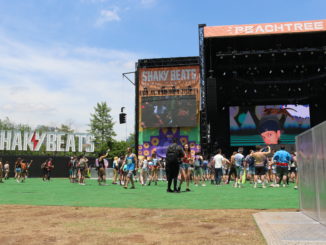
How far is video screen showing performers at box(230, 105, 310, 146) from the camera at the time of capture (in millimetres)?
25281

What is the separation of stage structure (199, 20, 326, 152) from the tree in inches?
1185

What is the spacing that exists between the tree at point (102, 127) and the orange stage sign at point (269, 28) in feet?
118

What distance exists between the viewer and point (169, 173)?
35.4 ft

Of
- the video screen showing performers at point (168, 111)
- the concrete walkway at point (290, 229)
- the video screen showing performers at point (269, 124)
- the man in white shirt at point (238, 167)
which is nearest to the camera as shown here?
the concrete walkway at point (290, 229)

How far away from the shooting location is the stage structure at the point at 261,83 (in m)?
21.8

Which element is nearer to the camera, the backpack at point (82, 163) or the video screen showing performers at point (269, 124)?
the backpack at point (82, 163)

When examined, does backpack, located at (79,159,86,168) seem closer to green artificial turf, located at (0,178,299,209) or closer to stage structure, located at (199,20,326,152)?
green artificial turf, located at (0,178,299,209)

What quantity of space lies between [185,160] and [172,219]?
6.49 m

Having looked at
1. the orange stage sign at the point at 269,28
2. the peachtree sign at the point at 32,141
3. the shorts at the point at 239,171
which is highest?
the orange stage sign at the point at 269,28

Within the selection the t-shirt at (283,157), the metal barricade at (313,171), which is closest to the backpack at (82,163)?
the t-shirt at (283,157)

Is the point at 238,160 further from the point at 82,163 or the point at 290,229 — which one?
the point at 290,229

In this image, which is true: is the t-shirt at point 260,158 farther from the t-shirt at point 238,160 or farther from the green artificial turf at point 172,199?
the green artificial turf at point 172,199

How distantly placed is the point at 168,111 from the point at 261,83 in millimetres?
8159

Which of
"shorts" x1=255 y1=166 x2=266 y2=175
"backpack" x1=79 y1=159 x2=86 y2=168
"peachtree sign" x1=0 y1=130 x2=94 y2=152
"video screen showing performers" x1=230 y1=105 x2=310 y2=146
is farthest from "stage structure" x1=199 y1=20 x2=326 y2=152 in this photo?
"peachtree sign" x1=0 y1=130 x2=94 y2=152
